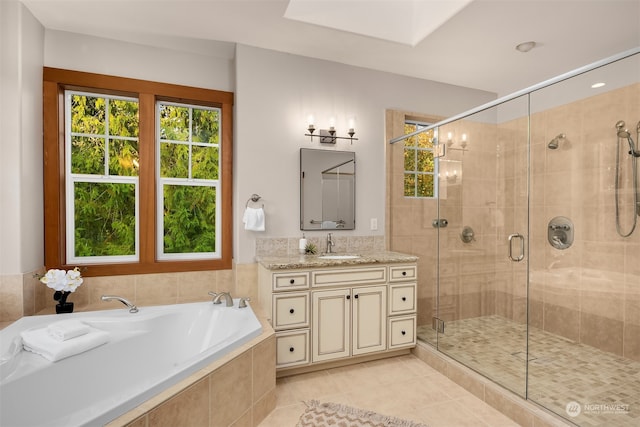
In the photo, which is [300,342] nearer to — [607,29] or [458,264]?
[458,264]

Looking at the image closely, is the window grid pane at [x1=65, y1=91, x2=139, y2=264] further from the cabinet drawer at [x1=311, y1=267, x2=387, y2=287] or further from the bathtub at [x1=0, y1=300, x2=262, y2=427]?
the cabinet drawer at [x1=311, y1=267, x2=387, y2=287]

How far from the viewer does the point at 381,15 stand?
270cm

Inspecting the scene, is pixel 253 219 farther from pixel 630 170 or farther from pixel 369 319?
pixel 630 170

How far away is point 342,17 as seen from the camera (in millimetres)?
2600

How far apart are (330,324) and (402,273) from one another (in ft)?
2.41

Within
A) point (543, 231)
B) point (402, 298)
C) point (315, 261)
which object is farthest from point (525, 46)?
point (315, 261)

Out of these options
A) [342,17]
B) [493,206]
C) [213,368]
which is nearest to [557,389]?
[493,206]

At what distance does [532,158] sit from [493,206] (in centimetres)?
49

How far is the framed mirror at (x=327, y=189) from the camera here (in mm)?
3025

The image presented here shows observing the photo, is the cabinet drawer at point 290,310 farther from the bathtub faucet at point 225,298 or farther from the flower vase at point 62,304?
the flower vase at point 62,304

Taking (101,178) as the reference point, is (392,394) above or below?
below

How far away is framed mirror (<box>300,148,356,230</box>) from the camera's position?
3.03 m

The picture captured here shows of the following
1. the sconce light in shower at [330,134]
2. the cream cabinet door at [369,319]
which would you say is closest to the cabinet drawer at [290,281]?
the cream cabinet door at [369,319]

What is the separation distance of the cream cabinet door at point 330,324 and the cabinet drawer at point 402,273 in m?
0.40
